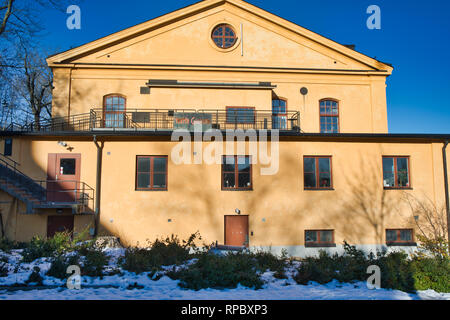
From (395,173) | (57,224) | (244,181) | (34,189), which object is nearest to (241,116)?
(244,181)

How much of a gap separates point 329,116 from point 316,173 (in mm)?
6340

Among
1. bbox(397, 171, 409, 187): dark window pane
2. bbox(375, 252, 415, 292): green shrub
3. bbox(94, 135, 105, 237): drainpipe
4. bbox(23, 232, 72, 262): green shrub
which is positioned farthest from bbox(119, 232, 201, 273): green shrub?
bbox(397, 171, 409, 187): dark window pane

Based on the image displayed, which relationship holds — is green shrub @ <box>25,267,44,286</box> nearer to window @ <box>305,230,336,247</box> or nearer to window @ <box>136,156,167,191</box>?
window @ <box>136,156,167,191</box>

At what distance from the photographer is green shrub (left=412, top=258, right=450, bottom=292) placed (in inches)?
374

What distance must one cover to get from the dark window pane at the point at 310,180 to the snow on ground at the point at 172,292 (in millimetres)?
7997

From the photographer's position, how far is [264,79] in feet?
71.6

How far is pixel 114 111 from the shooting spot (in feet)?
67.9

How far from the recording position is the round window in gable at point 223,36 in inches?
861

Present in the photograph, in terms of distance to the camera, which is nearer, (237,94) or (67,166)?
(67,166)

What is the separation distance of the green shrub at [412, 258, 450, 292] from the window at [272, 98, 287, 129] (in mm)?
12081

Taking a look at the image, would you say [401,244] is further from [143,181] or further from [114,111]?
[114,111]

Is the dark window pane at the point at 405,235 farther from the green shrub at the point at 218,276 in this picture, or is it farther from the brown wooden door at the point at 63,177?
the brown wooden door at the point at 63,177

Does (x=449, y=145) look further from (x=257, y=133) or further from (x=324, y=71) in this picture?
(x=257, y=133)

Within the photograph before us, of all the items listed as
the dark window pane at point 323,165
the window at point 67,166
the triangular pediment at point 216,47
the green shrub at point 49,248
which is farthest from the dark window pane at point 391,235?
the window at point 67,166
